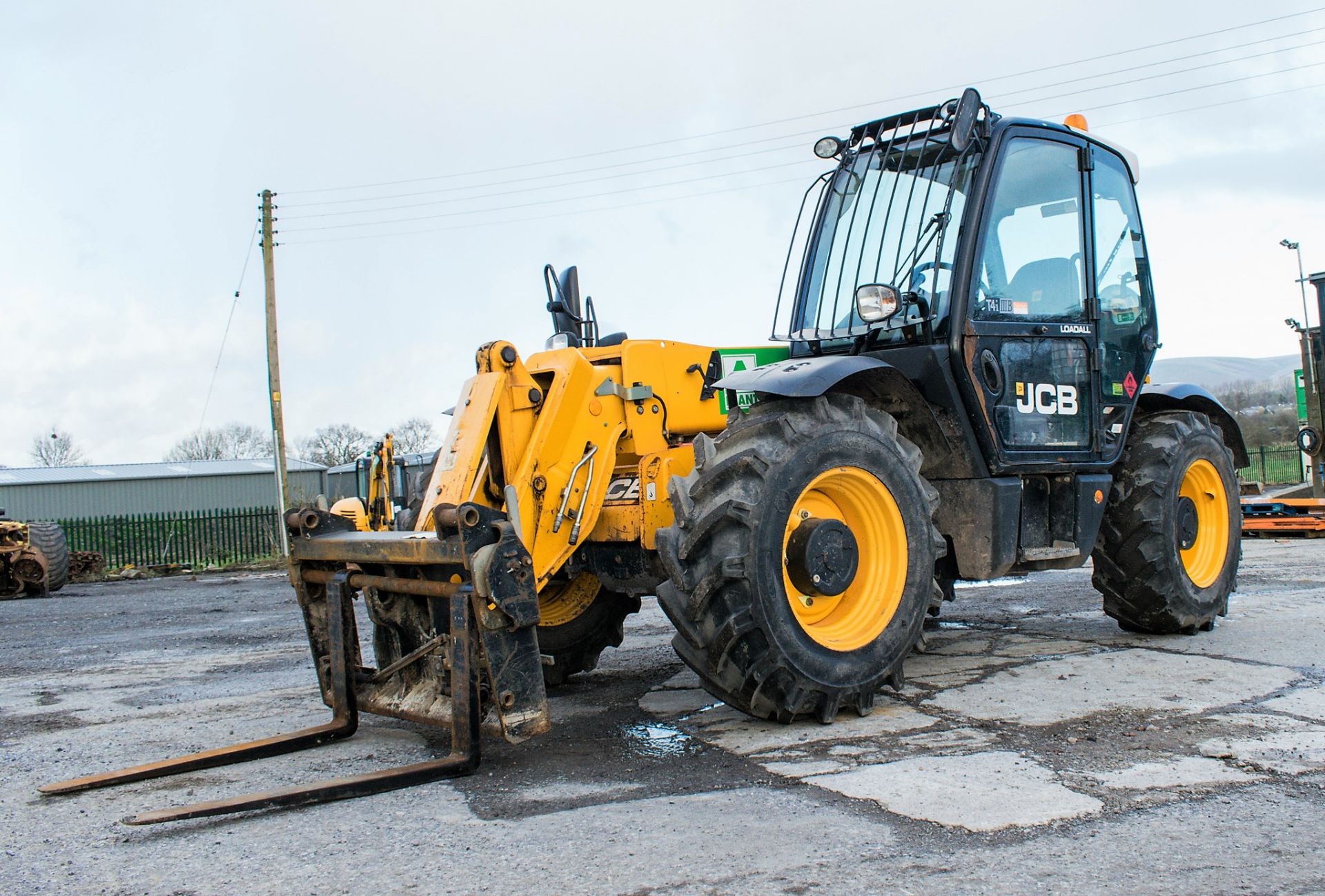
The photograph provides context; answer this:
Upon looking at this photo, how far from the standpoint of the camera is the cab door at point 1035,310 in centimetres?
568

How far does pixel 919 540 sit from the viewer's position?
5.04 meters

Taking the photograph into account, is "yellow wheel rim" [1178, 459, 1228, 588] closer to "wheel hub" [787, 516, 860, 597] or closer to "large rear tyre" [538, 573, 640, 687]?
"wheel hub" [787, 516, 860, 597]

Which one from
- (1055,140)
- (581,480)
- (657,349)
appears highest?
(1055,140)

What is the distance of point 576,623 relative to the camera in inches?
232

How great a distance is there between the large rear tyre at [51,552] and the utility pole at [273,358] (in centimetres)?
490

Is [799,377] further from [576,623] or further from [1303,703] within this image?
[1303,703]

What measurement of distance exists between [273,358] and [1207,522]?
1939cm

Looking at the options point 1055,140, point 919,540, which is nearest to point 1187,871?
point 919,540

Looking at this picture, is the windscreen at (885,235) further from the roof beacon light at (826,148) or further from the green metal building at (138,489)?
the green metal building at (138,489)

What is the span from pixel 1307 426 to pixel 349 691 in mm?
15342

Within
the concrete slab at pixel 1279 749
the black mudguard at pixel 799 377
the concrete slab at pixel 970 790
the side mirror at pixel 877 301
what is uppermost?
the side mirror at pixel 877 301

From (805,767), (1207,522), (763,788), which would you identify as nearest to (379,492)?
(1207,522)

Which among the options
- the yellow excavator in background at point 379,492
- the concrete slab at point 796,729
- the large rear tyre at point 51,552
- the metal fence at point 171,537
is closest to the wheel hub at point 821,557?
the concrete slab at point 796,729

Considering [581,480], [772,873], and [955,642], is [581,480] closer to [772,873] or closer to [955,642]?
[772,873]
